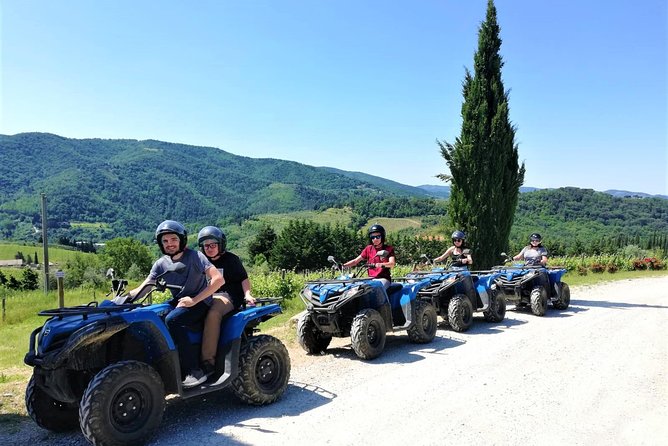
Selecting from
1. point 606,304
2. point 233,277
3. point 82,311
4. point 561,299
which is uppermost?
point 233,277

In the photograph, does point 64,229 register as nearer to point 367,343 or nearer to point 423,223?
point 423,223

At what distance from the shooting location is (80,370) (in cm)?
474

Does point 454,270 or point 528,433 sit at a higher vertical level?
point 454,270

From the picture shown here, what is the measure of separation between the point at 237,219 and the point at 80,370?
611ft

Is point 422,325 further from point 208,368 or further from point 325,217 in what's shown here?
point 325,217

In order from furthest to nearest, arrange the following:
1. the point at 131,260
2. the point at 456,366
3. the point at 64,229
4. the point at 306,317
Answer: the point at 64,229 → the point at 131,260 → the point at 306,317 → the point at 456,366

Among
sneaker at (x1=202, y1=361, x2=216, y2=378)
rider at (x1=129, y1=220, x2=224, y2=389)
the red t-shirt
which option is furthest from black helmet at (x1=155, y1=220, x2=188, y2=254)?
the red t-shirt

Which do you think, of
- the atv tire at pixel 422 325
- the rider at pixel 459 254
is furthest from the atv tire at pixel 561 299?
the atv tire at pixel 422 325

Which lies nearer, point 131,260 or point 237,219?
point 131,260

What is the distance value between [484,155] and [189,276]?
1475cm

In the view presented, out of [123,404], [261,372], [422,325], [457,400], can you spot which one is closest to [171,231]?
[123,404]

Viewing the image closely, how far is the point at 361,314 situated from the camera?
7.86 m

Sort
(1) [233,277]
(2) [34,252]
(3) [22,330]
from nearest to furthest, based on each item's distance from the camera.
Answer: (1) [233,277] < (3) [22,330] < (2) [34,252]

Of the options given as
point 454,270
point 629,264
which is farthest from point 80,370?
point 629,264
